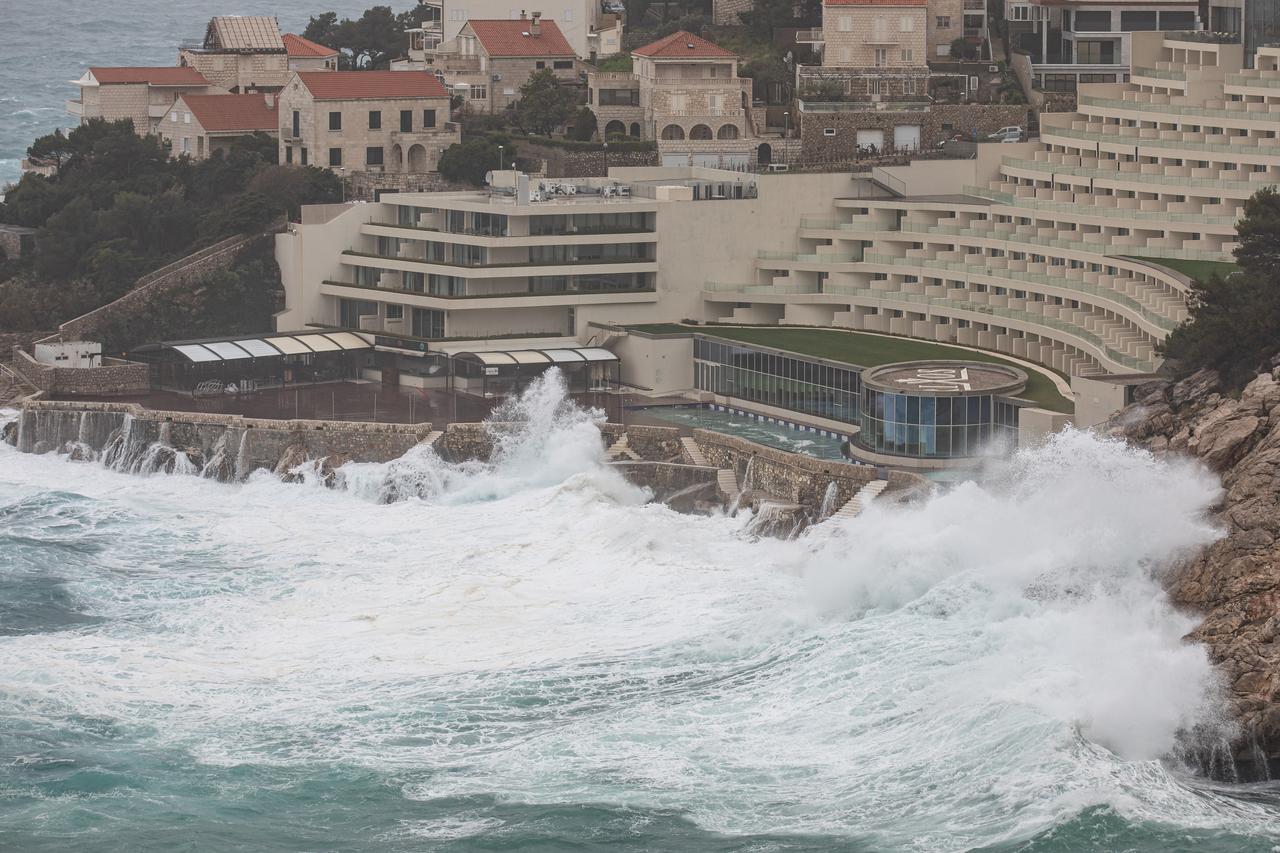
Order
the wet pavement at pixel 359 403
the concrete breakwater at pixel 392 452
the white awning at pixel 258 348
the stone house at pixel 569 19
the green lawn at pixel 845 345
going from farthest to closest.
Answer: the stone house at pixel 569 19, the white awning at pixel 258 348, the wet pavement at pixel 359 403, the green lawn at pixel 845 345, the concrete breakwater at pixel 392 452

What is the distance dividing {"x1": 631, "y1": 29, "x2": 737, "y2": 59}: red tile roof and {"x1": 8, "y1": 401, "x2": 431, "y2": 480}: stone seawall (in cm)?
2744

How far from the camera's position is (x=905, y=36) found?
4215 inches

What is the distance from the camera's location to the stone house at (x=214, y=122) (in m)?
111

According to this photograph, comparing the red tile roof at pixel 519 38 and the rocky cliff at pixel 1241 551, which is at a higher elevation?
the red tile roof at pixel 519 38

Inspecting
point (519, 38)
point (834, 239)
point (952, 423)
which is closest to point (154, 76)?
point (519, 38)

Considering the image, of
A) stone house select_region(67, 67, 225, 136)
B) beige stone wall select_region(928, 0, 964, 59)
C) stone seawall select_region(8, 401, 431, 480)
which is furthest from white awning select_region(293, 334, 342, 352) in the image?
beige stone wall select_region(928, 0, 964, 59)

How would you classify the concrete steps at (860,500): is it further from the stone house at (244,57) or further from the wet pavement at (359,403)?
the stone house at (244,57)

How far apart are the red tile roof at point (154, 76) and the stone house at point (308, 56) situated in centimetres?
523

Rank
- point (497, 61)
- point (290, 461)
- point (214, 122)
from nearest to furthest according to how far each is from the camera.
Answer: point (290, 461) → point (214, 122) → point (497, 61)

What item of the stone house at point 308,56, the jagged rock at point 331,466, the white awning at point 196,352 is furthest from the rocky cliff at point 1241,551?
the stone house at point 308,56

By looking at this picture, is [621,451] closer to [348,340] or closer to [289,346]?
[348,340]

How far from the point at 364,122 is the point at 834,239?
2222 cm

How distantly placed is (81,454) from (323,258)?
547 inches

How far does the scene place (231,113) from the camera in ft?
368
